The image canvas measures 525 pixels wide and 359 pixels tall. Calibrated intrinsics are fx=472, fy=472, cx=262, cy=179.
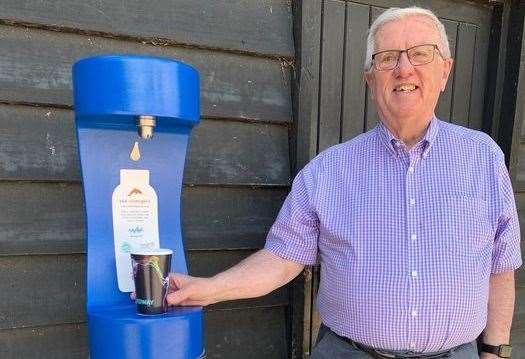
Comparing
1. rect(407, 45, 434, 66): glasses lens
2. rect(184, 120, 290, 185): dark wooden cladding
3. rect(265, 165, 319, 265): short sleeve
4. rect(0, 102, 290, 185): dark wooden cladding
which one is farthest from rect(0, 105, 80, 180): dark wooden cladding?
rect(407, 45, 434, 66): glasses lens

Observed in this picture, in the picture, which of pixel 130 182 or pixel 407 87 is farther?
pixel 407 87

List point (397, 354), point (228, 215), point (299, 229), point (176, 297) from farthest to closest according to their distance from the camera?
point (228, 215), point (299, 229), point (397, 354), point (176, 297)

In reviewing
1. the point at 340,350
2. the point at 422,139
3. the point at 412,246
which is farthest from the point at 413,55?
the point at 340,350

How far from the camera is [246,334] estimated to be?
1748mm

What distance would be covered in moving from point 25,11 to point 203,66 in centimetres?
55

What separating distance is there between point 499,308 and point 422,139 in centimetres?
59

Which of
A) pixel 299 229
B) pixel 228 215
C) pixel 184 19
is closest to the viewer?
pixel 299 229

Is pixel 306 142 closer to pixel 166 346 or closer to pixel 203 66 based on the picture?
pixel 203 66

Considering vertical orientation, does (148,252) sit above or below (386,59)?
below

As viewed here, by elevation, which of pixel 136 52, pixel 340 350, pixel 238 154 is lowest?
pixel 340 350

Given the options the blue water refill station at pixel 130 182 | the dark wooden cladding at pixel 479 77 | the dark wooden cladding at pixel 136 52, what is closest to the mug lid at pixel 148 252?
the blue water refill station at pixel 130 182

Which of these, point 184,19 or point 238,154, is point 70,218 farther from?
point 184,19

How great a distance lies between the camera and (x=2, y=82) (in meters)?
1.35

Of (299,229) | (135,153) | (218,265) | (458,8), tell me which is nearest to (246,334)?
(218,265)
